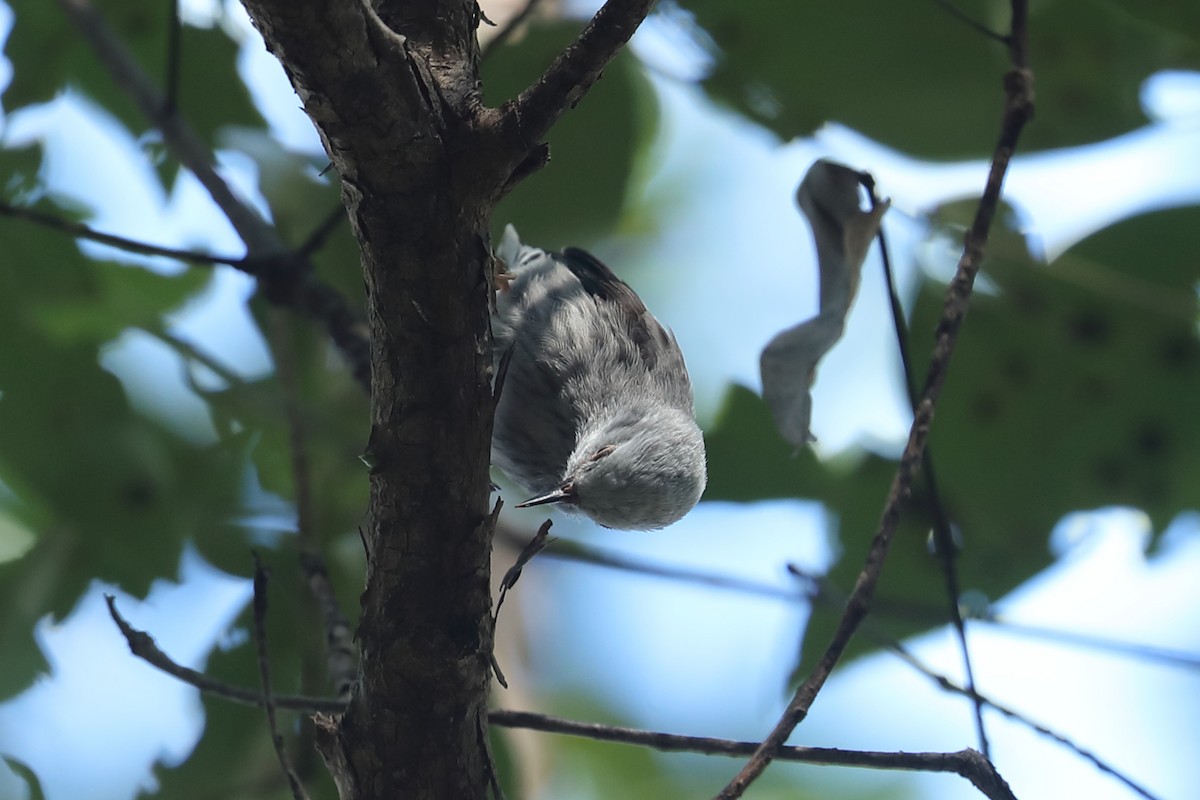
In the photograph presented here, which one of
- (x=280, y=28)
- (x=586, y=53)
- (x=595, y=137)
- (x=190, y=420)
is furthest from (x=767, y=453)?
(x=280, y=28)

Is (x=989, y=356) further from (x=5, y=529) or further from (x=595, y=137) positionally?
(x=5, y=529)

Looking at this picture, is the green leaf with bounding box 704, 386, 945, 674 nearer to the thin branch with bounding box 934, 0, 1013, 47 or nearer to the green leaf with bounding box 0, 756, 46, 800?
the thin branch with bounding box 934, 0, 1013, 47

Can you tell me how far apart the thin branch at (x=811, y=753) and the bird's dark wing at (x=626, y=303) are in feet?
3.08

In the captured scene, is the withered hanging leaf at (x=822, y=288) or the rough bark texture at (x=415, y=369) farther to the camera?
the withered hanging leaf at (x=822, y=288)

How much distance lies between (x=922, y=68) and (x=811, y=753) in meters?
1.49

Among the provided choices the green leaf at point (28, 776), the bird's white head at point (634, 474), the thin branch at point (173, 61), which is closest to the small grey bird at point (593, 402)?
the bird's white head at point (634, 474)

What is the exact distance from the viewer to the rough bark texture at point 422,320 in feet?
3.08

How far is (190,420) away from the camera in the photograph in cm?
219

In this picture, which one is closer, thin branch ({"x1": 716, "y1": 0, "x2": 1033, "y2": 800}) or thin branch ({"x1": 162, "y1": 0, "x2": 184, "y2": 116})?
thin branch ({"x1": 716, "y1": 0, "x2": 1033, "y2": 800})

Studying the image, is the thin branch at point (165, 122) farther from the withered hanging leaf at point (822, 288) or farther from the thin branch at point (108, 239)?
the withered hanging leaf at point (822, 288)

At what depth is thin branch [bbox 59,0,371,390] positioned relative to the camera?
1958mm

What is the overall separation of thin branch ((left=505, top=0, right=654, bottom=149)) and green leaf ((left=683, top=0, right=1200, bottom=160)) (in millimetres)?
1296

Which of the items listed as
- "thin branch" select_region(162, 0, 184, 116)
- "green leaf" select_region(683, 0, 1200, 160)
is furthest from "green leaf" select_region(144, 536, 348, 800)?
"green leaf" select_region(683, 0, 1200, 160)

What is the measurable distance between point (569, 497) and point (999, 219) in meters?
1.14
